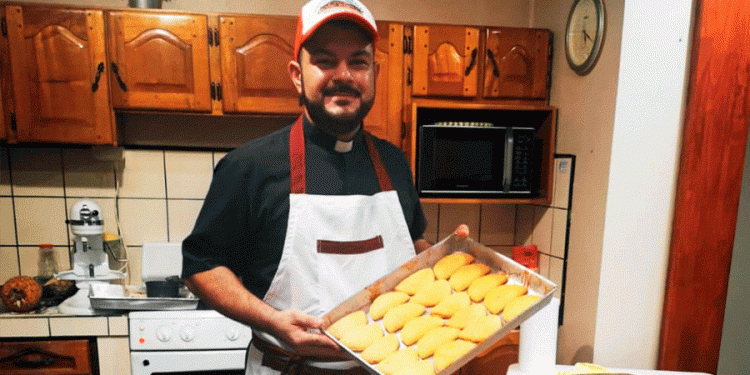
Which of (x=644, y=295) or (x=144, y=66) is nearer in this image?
(x=644, y=295)

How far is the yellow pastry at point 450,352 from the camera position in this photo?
29.9 inches

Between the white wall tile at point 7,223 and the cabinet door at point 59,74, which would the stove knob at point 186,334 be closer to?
the cabinet door at point 59,74

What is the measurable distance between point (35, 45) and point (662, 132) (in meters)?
2.48

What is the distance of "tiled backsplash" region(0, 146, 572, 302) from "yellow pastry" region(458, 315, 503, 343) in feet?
4.11

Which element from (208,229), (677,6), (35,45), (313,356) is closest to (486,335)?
(313,356)

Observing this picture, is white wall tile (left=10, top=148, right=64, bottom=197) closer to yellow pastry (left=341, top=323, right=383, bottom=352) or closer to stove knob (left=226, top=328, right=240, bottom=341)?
stove knob (left=226, top=328, right=240, bottom=341)

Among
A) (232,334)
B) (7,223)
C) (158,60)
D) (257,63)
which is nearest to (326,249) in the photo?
(232,334)

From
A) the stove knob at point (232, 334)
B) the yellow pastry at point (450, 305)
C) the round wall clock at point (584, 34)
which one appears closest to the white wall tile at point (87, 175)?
the stove knob at point (232, 334)

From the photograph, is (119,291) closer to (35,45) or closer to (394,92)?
(35,45)

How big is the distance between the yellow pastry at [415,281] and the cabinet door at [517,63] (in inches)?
46.2

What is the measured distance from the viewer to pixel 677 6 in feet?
4.72

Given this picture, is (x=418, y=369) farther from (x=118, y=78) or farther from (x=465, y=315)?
(x=118, y=78)


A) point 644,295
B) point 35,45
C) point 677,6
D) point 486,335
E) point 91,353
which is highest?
point 677,6

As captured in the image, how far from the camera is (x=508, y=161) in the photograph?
6.03 ft
